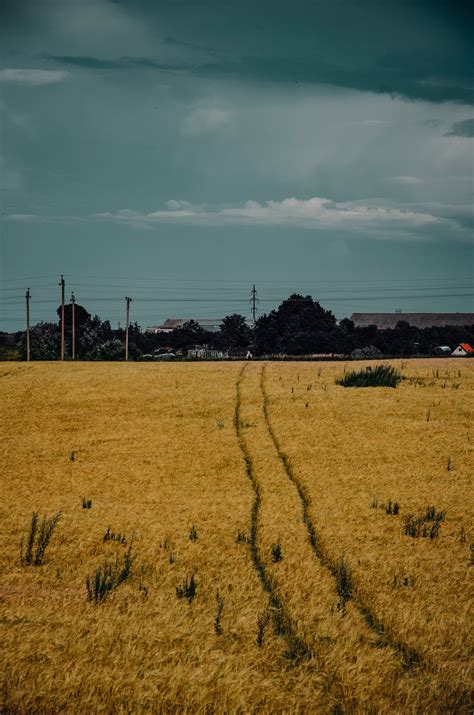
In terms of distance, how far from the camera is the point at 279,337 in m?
109

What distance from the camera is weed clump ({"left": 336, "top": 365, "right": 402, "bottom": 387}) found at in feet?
90.4

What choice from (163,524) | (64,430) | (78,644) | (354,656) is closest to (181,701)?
(78,644)

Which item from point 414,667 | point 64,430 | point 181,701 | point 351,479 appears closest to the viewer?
point 181,701

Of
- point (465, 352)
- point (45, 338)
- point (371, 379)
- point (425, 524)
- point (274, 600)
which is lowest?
point (274, 600)

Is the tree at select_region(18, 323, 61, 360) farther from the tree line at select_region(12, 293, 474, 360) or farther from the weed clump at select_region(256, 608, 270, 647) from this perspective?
the weed clump at select_region(256, 608, 270, 647)

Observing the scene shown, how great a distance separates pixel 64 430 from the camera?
20203 millimetres

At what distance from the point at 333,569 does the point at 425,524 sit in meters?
2.63

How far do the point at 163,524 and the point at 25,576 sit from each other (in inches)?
119

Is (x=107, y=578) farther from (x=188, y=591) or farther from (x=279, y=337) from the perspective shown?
(x=279, y=337)

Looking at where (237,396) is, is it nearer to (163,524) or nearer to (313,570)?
(163,524)

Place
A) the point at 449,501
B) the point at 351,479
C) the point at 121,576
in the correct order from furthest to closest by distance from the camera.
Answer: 1. the point at 351,479
2. the point at 449,501
3. the point at 121,576

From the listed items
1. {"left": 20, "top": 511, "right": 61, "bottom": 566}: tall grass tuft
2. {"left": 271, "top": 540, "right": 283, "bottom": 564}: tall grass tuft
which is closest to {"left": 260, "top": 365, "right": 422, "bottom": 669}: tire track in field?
{"left": 271, "top": 540, "right": 283, "bottom": 564}: tall grass tuft

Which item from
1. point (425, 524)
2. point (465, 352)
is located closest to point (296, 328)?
point (465, 352)

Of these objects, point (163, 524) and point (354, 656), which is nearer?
point (354, 656)
